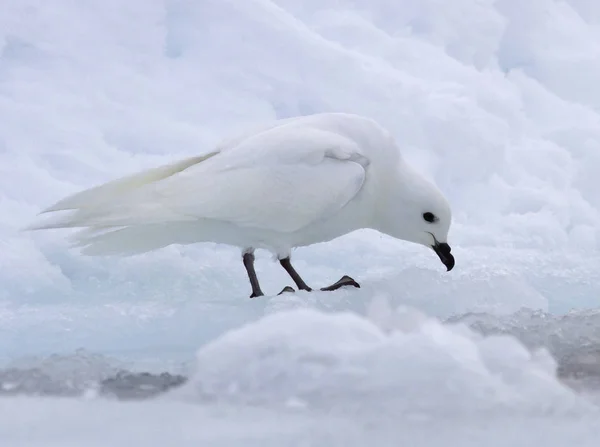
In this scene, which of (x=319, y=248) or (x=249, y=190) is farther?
(x=319, y=248)

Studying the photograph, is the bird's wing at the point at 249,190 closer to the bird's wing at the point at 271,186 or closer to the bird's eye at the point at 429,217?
the bird's wing at the point at 271,186

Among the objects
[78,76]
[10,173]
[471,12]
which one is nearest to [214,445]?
[10,173]

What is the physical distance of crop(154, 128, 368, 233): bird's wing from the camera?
14.4 feet

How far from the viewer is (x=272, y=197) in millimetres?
4402

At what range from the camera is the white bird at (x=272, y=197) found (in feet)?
14.4

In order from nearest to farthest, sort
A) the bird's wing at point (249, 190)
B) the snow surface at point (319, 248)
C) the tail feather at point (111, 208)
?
1. the snow surface at point (319, 248)
2. the tail feather at point (111, 208)
3. the bird's wing at point (249, 190)

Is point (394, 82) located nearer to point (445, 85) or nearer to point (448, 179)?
point (445, 85)

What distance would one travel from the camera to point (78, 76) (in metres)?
7.82

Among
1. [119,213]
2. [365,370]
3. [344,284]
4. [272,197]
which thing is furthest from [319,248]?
[365,370]

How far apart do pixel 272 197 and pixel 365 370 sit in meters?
1.34

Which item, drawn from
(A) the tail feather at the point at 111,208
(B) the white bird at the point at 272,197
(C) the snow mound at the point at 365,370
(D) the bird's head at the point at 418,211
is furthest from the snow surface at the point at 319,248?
(A) the tail feather at the point at 111,208

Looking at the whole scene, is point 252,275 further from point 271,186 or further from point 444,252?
point 444,252

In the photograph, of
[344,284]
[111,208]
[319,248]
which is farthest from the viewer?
[319,248]

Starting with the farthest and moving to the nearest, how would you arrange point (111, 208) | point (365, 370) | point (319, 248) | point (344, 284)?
point (319, 248) < point (344, 284) < point (111, 208) < point (365, 370)
